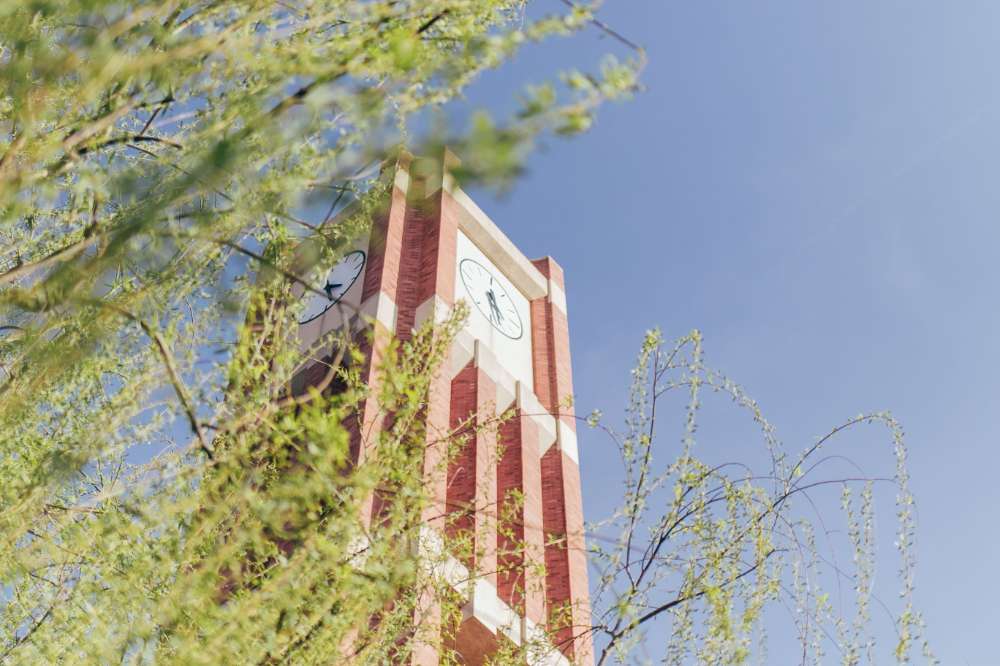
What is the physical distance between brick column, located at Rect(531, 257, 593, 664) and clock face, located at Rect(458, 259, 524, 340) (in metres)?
0.74

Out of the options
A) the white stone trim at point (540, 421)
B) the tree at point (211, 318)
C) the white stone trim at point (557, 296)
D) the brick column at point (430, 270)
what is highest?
the white stone trim at point (557, 296)

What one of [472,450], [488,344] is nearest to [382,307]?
[488,344]

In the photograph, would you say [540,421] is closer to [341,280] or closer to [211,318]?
[341,280]

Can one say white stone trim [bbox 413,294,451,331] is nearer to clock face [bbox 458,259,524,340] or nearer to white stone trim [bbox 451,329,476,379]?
white stone trim [bbox 451,329,476,379]

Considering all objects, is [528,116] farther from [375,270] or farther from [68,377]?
[375,270]

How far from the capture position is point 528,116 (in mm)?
2365

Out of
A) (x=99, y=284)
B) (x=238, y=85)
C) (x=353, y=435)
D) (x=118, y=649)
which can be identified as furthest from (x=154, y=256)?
(x=353, y=435)

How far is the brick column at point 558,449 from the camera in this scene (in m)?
13.9

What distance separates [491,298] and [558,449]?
349 cm

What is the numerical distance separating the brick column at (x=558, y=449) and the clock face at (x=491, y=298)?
0.74 meters

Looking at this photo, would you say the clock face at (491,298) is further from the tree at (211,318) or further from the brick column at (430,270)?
the tree at (211,318)

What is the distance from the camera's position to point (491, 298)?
1809 centimetres

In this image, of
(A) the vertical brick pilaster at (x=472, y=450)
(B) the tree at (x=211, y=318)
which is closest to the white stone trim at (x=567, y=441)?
(A) the vertical brick pilaster at (x=472, y=450)

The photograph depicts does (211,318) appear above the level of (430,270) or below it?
below
